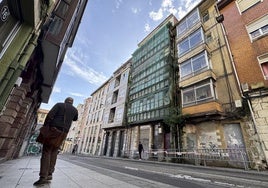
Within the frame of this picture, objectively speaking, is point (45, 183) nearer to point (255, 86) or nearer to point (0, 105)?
point (0, 105)

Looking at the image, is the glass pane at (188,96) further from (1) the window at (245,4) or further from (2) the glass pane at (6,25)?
(2) the glass pane at (6,25)

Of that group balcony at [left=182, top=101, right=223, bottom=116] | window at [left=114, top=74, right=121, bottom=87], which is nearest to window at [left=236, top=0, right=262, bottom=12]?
balcony at [left=182, top=101, right=223, bottom=116]

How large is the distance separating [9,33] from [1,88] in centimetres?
137

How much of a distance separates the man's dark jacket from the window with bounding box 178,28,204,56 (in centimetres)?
1543

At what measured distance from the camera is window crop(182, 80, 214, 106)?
1281cm

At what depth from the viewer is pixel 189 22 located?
17.7 metres

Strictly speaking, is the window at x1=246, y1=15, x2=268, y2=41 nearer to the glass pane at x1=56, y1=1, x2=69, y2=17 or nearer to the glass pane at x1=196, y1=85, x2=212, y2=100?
the glass pane at x1=196, y1=85, x2=212, y2=100

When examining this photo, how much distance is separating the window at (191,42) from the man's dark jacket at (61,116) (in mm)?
15431

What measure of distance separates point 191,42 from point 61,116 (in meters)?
16.5

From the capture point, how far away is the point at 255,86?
10633 mm

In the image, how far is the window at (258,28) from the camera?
1155 cm

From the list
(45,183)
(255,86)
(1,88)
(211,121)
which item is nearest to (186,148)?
(211,121)

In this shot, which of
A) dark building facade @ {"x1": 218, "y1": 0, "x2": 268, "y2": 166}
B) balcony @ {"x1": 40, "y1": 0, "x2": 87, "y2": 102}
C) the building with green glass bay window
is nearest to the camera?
balcony @ {"x1": 40, "y1": 0, "x2": 87, "y2": 102}

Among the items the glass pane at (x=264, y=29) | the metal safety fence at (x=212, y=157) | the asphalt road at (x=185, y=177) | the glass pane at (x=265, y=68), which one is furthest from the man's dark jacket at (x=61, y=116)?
the glass pane at (x=264, y=29)
